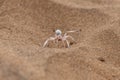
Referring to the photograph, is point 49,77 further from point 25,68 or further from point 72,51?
point 72,51

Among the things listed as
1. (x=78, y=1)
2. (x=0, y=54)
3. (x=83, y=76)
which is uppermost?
(x=78, y=1)

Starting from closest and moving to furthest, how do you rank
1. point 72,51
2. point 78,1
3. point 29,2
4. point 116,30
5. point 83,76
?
point 83,76 → point 72,51 → point 116,30 → point 29,2 → point 78,1

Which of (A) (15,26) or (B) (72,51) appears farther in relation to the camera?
(A) (15,26)

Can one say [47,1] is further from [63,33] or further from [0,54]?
[0,54]

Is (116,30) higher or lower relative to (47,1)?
lower

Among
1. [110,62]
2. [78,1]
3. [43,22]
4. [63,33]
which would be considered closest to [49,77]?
[110,62]

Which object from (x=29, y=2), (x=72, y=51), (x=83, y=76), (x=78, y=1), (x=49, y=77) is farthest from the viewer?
(x=78, y=1)
